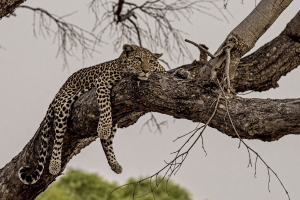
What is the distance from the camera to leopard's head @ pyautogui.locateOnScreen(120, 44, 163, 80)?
389 centimetres

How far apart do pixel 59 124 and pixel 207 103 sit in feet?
4.22

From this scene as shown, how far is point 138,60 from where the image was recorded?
396 centimetres

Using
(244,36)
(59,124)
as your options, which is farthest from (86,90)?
(244,36)

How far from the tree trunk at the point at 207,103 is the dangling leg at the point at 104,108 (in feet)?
0.18

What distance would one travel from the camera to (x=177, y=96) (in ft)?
10.4

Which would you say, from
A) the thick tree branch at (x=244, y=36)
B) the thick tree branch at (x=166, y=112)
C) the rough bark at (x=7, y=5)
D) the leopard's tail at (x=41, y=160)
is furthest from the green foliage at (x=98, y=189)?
the thick tree branch at (x=244, y=36)

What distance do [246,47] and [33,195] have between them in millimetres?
2229

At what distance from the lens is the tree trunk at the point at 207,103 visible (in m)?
2.83

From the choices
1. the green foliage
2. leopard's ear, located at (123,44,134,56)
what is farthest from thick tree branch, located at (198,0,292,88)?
the green foliage

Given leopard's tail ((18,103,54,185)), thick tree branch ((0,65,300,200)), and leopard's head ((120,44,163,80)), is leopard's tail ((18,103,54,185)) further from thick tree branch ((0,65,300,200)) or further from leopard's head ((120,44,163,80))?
leopard's head ((120,44,163,80))

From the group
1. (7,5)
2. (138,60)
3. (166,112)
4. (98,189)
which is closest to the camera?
(166,112)

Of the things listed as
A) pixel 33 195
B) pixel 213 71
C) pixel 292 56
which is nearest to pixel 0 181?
pixel 33 195

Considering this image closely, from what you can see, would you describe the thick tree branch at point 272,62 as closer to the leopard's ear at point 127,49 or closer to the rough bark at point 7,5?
the leopard's ear at point 127,49

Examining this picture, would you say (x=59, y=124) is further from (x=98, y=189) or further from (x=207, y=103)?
(x=98, y=189)
